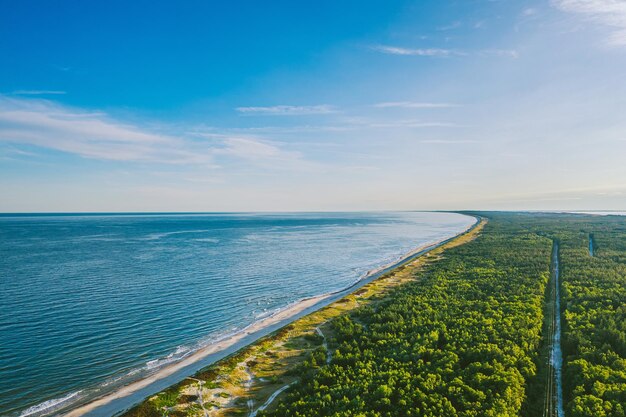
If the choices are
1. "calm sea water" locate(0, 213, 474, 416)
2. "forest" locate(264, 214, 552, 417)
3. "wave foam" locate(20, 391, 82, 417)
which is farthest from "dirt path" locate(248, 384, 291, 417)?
"wave foam" locate(20, 391, 82, 417)

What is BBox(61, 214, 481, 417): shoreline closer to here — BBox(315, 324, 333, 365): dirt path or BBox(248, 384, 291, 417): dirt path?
BBox(315, 324, 333, 365): dirt path

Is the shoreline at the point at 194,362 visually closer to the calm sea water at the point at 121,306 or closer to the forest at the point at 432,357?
the calm sea water at the point at 121,306

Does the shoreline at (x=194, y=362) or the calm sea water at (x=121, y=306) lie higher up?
the calm sea water at (x=121, y=306)

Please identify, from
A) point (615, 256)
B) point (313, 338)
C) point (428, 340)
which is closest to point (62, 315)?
point (313, 338)

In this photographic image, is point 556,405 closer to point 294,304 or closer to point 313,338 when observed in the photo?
point 313,338

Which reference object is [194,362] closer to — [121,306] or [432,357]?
[432,357]

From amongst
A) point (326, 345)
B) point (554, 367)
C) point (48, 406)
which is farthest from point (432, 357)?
point (48, 406)

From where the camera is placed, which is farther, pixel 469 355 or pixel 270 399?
pixel 469 355

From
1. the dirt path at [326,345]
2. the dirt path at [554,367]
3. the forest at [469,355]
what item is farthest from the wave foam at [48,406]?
the dirt path at [554,367]

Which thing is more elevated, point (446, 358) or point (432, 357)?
point (446, 358)
